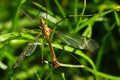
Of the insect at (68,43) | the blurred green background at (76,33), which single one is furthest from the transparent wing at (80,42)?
the blurred green background at (76,33)

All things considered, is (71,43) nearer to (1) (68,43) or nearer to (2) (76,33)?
(1) (68,43)

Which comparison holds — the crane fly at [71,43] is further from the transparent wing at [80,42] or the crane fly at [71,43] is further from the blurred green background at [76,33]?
the blurred green background at [76,33]

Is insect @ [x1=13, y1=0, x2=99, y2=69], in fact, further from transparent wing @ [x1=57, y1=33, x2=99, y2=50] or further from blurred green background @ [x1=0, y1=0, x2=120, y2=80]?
blurred green background @ [x1=0, y1=0, x2=120, y2=80]

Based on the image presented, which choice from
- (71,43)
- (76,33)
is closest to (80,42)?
(71,43)

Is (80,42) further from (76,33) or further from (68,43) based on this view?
(76,33)

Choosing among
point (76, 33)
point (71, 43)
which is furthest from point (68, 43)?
point (76, 33)

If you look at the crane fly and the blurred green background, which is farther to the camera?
the blurred green background

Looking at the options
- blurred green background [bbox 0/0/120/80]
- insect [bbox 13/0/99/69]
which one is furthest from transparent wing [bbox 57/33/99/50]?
blurred green background [bbox 0/0/120/80]

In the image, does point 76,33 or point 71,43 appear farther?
point 76,33

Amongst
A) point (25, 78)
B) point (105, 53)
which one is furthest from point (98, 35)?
point (25, 78)

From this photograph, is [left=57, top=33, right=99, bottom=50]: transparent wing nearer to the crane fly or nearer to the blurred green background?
the crane fly

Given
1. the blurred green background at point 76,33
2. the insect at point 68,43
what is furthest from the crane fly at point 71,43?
the blurred green background at point 76,33

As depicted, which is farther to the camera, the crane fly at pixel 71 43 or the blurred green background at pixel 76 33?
the blurred green background at pixel 76 33
